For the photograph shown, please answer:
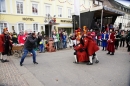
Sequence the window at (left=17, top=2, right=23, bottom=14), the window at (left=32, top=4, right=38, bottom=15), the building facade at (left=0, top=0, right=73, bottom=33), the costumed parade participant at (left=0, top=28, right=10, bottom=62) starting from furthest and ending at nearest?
the window at (left=32, top=4, right=38, bottom=15) → the window at (left=17, top=2, right=23, bottom=14) → the building facade at (left=0, top=0, right=73, bottom=33) → the costumed parade participant at (left=0, top=28, right=10, bottom=62)

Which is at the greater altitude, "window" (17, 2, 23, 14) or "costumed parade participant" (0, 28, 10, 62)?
"window" (17, 2, 23, 14)

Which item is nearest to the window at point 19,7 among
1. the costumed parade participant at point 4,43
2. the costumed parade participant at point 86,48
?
the costumed parade participant at point 4,43

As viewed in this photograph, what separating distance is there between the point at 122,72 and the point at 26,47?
4.64 metres

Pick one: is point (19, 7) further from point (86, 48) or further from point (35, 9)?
point (86, 48)

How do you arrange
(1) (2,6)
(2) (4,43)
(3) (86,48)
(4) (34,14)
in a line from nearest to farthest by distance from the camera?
(3) (86,48), (2) (4,43), (1) (2,6), (4) (34,14)

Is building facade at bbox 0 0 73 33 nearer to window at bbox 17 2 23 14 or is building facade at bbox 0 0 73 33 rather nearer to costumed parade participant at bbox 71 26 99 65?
window at bbox 17 2 23 14

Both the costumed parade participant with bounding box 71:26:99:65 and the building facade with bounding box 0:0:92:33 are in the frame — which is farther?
the building facade with bounding box 0:0:92:33

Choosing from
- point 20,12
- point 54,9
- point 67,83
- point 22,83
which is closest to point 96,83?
point 67,83

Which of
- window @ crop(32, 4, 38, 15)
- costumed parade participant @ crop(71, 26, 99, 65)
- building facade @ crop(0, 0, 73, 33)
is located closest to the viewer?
costumed parade participant @ crop(71, 26, 99, 65)

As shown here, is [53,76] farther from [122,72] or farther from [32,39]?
[122,72]

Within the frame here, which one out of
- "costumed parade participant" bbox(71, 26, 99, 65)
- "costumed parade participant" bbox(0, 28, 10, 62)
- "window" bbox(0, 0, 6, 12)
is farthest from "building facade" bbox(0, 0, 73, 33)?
"costumed parade participant" bbox(71, 26, 99, 65)

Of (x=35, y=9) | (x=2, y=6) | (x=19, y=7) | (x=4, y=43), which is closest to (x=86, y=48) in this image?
(x=4, y=43)

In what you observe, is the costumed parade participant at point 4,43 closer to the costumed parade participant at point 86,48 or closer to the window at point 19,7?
the costumed parade participant at point 86,48

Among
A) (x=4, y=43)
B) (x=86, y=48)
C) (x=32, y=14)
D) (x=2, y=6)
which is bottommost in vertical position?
(x=86, y=48)
